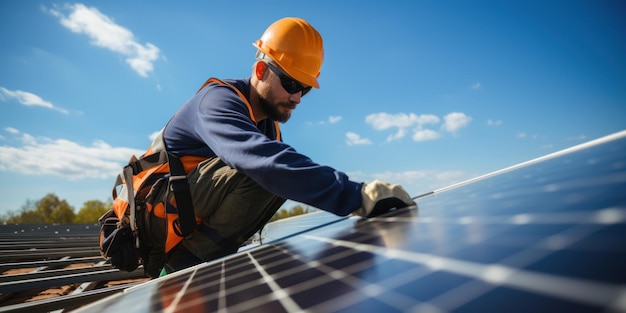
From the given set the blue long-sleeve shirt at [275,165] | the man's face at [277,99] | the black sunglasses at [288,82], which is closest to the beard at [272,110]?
the man's face at [277,99]

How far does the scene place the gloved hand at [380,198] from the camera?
1.69 m

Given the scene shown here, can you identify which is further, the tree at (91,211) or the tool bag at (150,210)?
the tree at (91,211)

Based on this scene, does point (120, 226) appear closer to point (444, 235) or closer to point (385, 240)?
point (385, 240)

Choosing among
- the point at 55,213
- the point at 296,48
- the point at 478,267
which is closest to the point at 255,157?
the point at 478,267

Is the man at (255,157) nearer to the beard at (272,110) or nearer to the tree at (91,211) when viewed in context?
the beard at (272,110)

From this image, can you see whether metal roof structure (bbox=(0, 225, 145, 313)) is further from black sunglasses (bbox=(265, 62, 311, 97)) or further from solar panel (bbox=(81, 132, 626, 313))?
black sunglasses (bbox=(265, 62, 311, 97))

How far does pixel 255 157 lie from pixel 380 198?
2.46 feet

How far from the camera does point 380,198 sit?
1.69 metres

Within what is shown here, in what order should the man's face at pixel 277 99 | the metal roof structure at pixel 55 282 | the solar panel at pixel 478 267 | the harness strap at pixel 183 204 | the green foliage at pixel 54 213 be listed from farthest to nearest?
the green foliage at pixel 54 213
the man's face at pixel 277 99
the harness strap at pixel 183 204
the metal roof structure at pixel 55 282
the solar panel at pixel 478 267

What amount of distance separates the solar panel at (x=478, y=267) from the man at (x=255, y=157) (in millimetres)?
649

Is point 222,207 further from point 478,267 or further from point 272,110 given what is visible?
point 478,267

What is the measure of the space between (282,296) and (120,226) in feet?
8.70

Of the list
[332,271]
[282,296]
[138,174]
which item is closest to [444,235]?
[332,271]

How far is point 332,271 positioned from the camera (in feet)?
2.59
